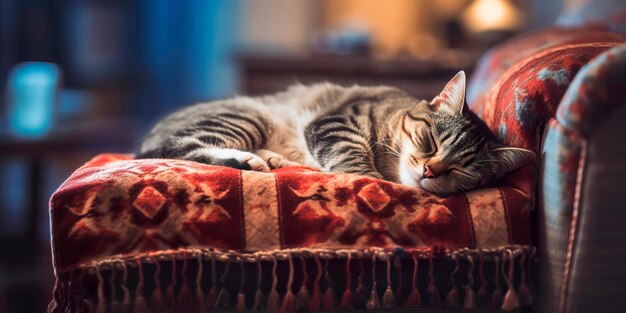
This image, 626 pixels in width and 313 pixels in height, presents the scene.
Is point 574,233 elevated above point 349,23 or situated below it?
below

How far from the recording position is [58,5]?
3.68 meters

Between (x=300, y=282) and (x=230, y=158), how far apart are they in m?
0.35

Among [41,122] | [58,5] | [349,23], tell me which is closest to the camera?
[41,122]

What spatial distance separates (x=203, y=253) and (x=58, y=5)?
3008 millimetres

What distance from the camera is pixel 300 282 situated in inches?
47.3

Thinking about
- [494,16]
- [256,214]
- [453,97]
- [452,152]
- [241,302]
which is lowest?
[241,302]

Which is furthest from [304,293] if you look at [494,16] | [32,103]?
[494,16]

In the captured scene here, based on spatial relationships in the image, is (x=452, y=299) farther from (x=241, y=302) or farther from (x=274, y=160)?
(x=274, y=160)

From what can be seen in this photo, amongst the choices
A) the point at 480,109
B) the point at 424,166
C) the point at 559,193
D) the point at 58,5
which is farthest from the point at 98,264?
the point at 58,5

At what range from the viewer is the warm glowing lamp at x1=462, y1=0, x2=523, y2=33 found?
3.33 meters

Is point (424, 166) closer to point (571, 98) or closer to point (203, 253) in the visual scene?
point (571, 98)

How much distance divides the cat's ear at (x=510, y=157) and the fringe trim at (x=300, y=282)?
0.17 meters

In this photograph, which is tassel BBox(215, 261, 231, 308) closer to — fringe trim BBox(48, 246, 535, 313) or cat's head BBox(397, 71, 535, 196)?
fringe trim BBox(48, 246, 535, 313)

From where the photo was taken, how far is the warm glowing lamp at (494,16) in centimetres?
333
